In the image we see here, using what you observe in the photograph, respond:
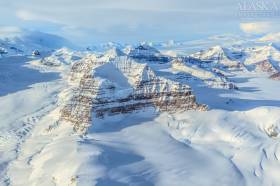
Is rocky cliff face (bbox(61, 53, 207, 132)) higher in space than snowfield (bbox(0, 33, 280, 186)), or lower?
higher

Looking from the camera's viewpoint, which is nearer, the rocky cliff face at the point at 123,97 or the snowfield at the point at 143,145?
the snowfield at the point at 143,145

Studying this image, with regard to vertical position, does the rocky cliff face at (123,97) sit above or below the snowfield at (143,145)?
above

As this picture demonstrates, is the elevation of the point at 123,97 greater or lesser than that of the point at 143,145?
greater

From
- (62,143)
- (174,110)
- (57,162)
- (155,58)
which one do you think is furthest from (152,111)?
(155,58)

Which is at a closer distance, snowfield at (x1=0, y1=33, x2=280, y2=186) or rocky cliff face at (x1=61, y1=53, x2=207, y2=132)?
snowfield at (x1=0, y1=33, x2=280, y2=186)

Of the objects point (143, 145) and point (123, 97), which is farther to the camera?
point (123, 97)
